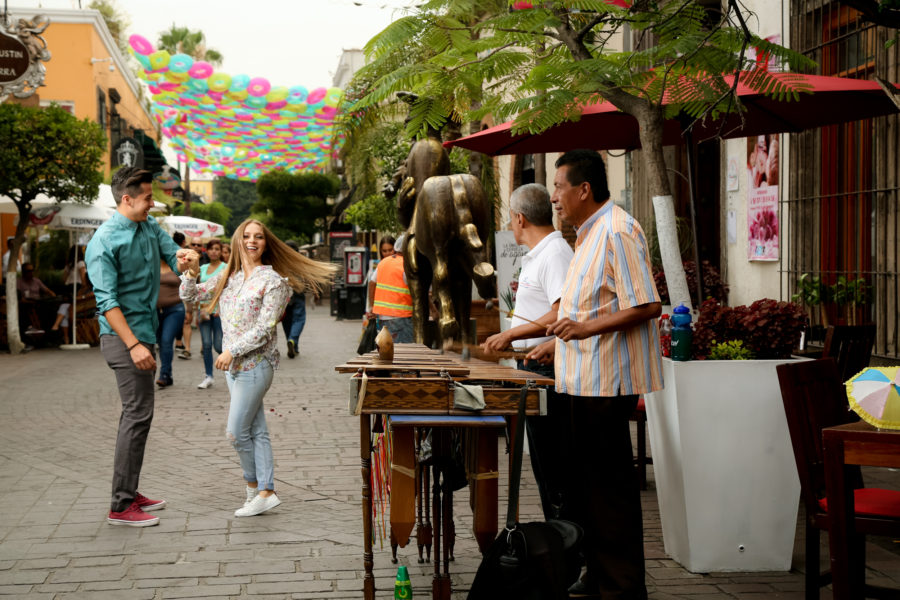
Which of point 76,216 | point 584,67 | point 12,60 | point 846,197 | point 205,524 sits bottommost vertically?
point 205,524

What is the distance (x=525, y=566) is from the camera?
363cm

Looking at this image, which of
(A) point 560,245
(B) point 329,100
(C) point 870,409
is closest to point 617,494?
(C) point 870,409

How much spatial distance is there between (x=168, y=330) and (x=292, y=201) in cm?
3971

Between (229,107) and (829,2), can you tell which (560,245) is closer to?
(829,2)

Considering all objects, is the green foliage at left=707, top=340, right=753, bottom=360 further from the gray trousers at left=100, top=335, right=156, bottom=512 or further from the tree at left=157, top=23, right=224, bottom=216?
the tree at left=157, top=23, right=224, bottom=216

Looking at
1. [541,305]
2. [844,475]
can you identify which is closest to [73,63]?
[541,305]

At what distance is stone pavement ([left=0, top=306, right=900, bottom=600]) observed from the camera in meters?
4.81

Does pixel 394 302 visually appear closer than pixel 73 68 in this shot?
Yes

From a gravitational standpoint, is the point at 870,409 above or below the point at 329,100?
below

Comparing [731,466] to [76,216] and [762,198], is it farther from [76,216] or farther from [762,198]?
[76,216]

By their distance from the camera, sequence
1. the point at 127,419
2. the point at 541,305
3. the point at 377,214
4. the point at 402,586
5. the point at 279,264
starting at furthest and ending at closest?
the point at 377,214, the point at 279,264, the point at 127,419, the point at 541,305, the point at 402,586

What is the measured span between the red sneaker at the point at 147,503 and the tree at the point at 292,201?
44433 mm

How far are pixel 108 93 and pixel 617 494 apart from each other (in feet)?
125

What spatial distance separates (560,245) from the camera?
5.14m
